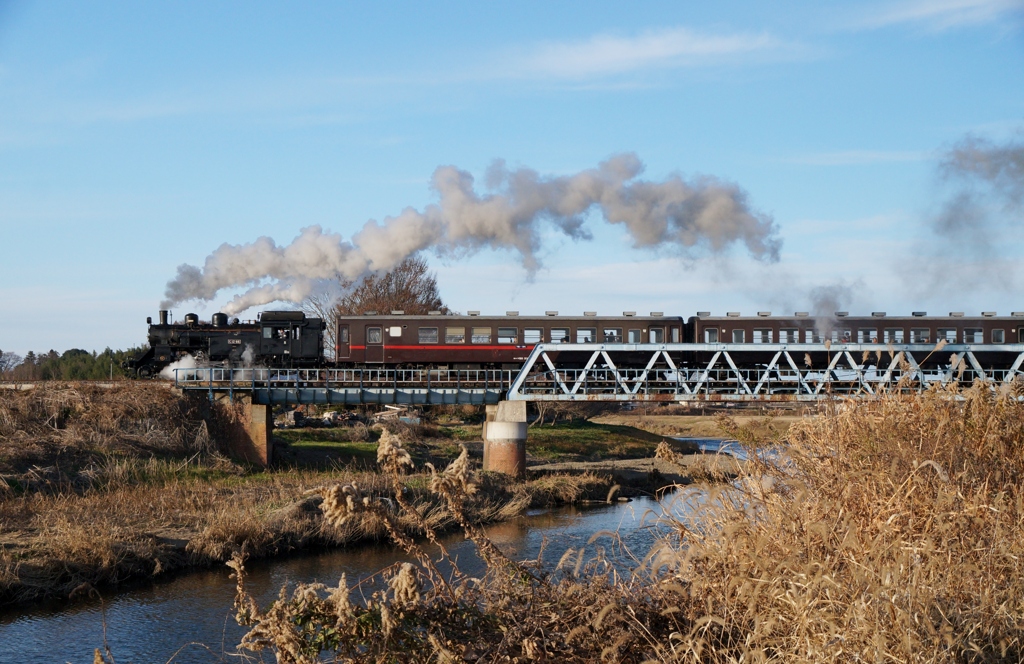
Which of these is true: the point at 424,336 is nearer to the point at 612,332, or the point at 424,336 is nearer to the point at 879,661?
the point at 612,332

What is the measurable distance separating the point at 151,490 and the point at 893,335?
32302 mm

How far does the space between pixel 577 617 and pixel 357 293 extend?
66.7 m

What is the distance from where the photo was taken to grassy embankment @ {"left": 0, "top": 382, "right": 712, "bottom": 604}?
19.0 metres

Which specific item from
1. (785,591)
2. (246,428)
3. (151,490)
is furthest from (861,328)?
(785,591)

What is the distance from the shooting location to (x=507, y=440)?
122 feet

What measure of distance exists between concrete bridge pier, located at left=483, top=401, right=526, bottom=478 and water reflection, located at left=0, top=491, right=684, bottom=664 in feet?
40.3

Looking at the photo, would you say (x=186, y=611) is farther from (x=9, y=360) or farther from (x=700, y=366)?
(x=9, y=360)

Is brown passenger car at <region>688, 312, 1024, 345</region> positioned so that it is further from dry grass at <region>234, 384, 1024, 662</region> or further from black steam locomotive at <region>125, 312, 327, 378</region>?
dry grass at <region>234, 384, 1024, 662</region>

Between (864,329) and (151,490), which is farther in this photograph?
(864,329)

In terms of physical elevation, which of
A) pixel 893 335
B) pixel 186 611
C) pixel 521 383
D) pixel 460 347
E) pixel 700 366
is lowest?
pixel 186 611

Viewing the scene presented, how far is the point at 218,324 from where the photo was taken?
144 ft

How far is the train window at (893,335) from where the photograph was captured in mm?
41906

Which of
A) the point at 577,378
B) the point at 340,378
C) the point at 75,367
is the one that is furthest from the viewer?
the point at 75,367

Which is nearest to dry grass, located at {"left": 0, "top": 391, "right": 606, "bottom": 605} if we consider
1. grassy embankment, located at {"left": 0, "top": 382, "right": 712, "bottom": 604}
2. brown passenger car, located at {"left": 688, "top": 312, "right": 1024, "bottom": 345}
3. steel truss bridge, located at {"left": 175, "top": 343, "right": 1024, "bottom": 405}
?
grassy embankment, located at {"left": 0, "top": 382, "right": 712, "bottom": 604}
